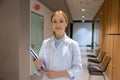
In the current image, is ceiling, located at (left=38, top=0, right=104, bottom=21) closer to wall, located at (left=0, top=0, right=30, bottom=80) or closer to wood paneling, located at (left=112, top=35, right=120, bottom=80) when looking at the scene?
wood paneling, located at (left=112, top=35, right=120, bottom=80)

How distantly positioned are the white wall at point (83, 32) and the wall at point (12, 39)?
16829 millimetres

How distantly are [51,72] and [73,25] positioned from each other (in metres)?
19.2

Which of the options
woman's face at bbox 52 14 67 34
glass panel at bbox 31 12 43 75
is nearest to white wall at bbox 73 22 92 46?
glass panel at bbox 31 12 43 75

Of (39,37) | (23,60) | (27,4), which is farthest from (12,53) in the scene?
(39,37)

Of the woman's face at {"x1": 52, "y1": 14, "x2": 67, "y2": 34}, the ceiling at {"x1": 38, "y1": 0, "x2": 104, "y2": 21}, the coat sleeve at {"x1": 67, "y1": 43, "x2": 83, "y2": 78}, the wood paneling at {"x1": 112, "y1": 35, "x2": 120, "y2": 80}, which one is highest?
the ceiling at {"x1": 38, "y1": 0, "x2": 104, "y2": 21}

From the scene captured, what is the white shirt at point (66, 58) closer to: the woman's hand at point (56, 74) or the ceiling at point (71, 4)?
the woman's hand at point (56, 74)

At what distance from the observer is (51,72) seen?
57.5 inches

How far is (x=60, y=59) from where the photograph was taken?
1482 millimetres

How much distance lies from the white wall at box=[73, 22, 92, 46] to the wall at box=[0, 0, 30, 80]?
55.2ft

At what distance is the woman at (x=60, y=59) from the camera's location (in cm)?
147

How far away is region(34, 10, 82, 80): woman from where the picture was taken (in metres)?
1.47

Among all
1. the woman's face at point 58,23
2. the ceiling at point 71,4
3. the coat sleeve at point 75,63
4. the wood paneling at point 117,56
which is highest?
the ceiling at point 71,4

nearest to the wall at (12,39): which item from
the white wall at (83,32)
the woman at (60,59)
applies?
the woman at (60,59)

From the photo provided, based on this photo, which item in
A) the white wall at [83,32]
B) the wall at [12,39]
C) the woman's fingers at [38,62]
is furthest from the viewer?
the white wall at [83,32]
